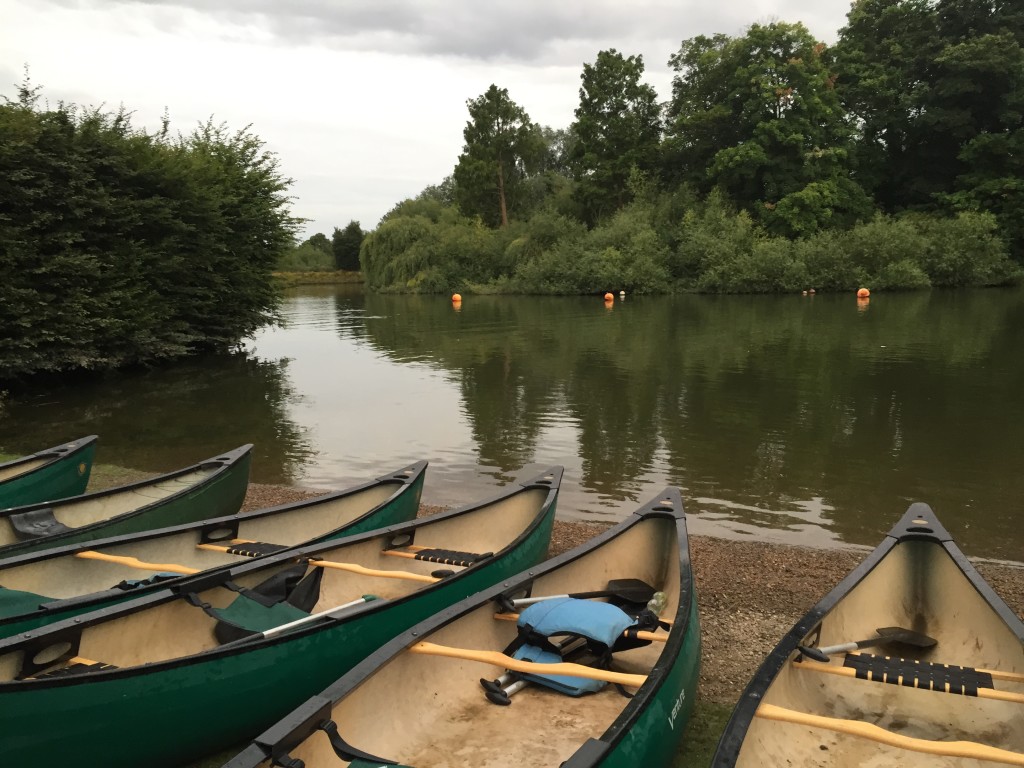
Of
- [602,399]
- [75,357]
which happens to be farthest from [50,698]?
[75,357]

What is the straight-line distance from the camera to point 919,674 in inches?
142

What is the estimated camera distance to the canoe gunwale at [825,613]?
2842 millimetres

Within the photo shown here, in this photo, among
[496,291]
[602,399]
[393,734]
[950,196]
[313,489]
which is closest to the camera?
[393,734]

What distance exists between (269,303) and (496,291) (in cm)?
3043

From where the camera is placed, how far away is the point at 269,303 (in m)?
24.1

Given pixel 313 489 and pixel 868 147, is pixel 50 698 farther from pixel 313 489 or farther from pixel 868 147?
pixel 868 147

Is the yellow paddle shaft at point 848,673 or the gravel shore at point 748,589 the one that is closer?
the yellow paddle shaft at point 848,673

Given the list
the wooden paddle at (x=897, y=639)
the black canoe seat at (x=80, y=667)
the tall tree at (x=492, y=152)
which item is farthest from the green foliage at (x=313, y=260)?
the wooden paddle at (x=897, y=639)

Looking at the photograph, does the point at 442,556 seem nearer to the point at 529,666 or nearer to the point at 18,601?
the point at 529,666

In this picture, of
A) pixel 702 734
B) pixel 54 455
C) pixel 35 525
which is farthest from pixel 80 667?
pixel 54 455

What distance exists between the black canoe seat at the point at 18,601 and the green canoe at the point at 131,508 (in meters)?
0.83

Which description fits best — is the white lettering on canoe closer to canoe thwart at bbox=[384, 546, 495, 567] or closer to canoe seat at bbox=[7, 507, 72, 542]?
canoe thwart at bbox=[384, 546, 495, 567]

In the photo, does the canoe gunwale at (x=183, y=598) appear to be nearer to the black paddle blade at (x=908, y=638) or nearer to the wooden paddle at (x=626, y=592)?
the wooden paddle at (x=626, y=592)

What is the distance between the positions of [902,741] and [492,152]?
65.3 m
